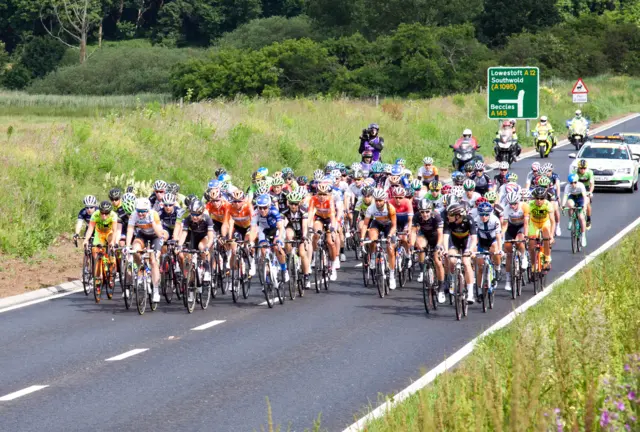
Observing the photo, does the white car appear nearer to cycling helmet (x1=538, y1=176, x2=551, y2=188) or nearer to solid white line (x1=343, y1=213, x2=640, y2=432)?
solid white line (x1=343, y1=213, x2=640, y2=432)

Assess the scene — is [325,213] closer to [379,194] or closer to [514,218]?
[379,194]

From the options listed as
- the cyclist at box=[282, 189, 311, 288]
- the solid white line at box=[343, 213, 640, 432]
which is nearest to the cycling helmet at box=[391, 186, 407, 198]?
the cyclist at box=[282, 189, 311, 288]

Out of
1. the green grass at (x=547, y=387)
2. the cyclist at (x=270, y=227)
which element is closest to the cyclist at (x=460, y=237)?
the cyclist at (x=270, y=227)

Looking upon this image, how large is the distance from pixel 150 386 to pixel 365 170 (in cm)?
1532

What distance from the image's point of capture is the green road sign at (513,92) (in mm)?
48062

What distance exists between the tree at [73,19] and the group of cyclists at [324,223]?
79.5 m

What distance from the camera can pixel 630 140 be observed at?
154 ft

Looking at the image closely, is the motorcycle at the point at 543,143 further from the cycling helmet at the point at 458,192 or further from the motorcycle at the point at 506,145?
the cycling helmet at the point at 458,192

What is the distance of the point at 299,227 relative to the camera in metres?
20.7

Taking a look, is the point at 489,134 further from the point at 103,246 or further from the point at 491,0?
the point at 491,0

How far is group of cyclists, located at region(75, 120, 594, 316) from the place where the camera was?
18.3 metres

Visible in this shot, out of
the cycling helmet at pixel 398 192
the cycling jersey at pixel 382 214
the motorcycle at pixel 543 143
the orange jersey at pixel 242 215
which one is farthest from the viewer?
the motorcycle at pixel 543 143

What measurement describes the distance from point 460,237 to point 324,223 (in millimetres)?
3743

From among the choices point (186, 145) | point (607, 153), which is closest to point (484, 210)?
point (186, 145)
